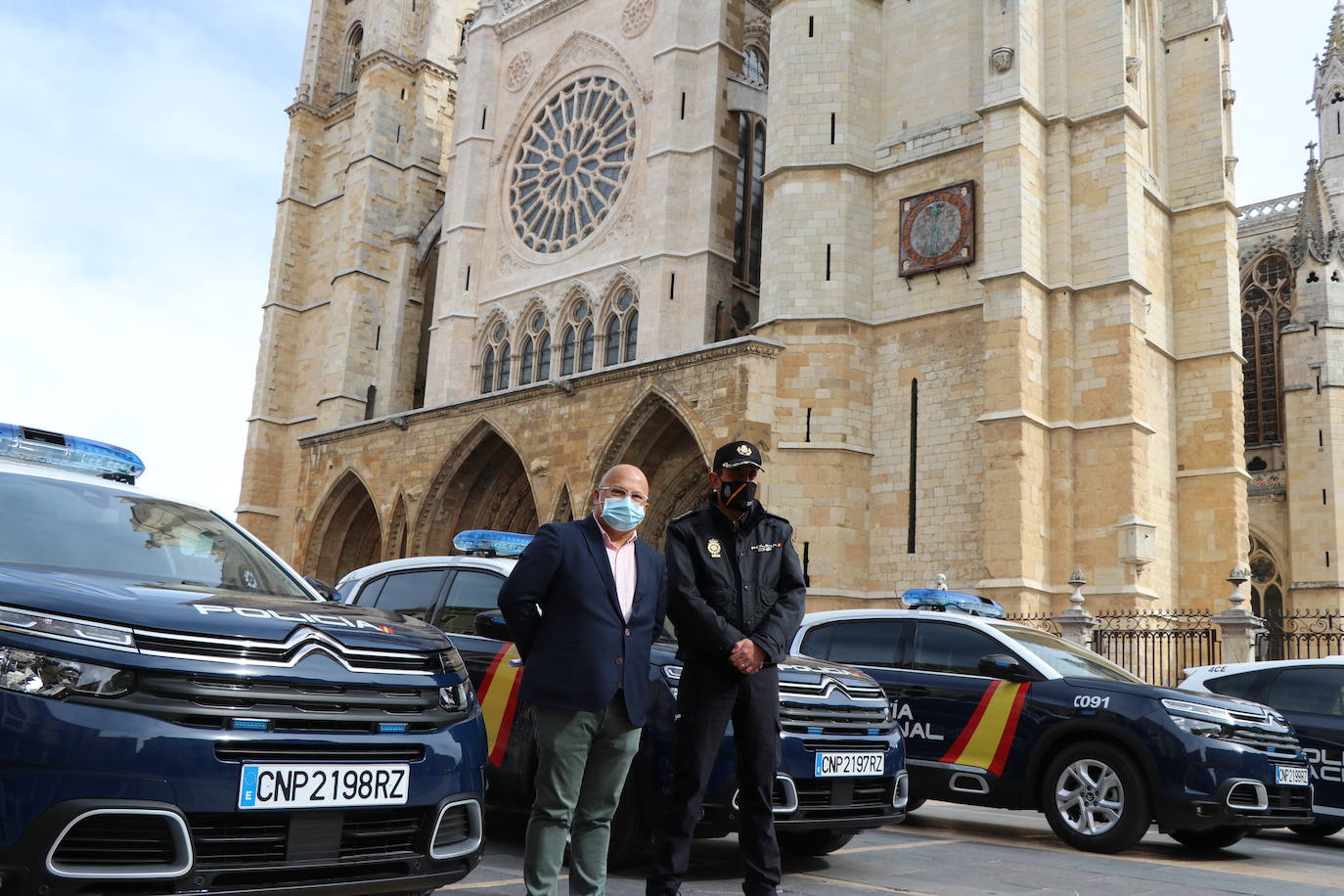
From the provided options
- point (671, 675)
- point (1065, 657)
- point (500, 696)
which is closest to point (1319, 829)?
point (1065, 657)

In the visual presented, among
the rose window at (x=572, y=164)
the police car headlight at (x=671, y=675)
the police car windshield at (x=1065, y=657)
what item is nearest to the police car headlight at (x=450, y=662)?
the police car headlight at (x=671, y=675)

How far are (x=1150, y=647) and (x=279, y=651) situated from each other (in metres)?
15.9

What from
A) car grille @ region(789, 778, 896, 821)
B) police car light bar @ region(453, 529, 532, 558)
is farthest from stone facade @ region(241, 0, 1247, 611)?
car grille @ region(789, 778, 896, 821)

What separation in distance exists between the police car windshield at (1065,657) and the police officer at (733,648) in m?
3.29

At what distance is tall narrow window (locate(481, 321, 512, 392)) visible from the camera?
25.6 metres

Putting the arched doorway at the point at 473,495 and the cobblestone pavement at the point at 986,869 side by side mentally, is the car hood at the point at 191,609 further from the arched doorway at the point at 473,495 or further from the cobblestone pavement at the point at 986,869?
the arched doorway at the point at 473,495

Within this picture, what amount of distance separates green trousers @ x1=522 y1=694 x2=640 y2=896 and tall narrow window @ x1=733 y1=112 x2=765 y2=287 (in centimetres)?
1950

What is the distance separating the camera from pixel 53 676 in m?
2.84

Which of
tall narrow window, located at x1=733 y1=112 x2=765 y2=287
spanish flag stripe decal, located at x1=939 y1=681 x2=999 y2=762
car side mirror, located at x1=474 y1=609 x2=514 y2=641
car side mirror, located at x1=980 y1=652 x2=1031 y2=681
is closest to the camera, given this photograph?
car side mirror, located at x1=474 y1=609 x2=514 y2=641

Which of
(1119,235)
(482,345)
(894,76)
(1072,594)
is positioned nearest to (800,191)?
(894,76)

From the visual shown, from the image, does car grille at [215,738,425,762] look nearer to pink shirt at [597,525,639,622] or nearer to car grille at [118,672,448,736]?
car grille at [118,672,448,736]

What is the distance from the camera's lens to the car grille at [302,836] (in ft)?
9.52

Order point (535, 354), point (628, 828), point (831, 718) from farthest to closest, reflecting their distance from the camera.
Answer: point (535, 354), point (831, 718), point (628, 828)

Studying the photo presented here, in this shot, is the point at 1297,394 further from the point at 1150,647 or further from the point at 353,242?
the point at 353,242
